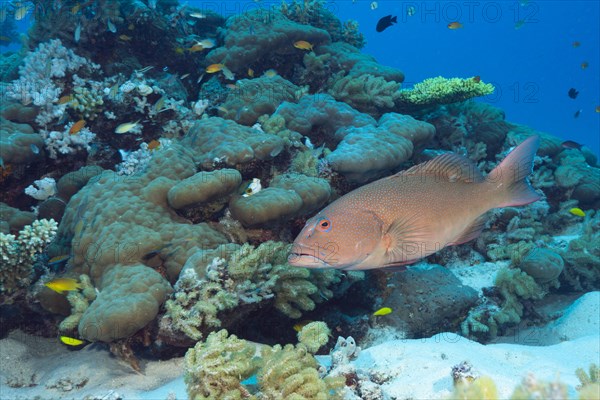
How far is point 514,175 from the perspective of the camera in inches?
123

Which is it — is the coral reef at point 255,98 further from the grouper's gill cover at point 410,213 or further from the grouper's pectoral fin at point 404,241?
the grouper's pectoral fin at point 404,241

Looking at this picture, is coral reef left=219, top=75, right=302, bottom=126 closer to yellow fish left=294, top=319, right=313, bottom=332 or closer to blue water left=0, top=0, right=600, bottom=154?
yellow fish left=294, top=319, right=313, bottom=332

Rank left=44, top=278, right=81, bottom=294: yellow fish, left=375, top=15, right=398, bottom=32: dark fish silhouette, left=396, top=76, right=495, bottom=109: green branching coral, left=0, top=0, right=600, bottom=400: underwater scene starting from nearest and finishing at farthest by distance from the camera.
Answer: left=0, top=0, right=600, bottom=400: underwater scene, left=44, top=278, right=81, bottom=294: yellow fish, left=396, top=76, right=495, bottom=109: green branching coral, left=375, top=15, right=398, bottom=32: dark fish silhouette

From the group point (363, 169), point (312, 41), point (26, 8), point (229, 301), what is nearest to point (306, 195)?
point (363, 169)

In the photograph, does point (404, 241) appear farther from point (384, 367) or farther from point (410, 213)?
point (384, 367)

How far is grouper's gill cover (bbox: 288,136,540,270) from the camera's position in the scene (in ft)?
8.21

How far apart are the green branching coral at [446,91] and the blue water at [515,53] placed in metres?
93.5

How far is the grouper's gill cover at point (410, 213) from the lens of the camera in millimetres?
2504

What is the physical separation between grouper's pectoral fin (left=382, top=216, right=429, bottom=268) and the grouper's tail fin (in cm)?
87

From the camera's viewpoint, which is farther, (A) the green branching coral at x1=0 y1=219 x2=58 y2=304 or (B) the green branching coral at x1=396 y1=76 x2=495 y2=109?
(B) the green branching coral at x1=396 y1=76 x2=495 y2=109

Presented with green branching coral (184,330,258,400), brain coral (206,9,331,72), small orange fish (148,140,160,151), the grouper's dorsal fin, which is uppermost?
brain coral (206,9,331,72)

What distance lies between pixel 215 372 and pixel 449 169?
246 cm

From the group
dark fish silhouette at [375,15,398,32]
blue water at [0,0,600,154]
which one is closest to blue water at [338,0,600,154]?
blue water at [0,0,600,154]

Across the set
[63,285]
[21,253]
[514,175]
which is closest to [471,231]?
[514,175]
